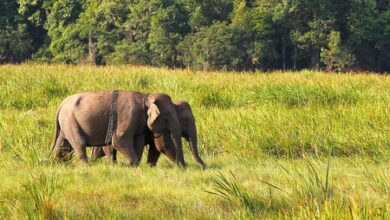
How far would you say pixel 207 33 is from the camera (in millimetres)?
52438

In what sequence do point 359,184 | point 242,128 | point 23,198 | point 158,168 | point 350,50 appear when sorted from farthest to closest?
point 350,50 < point 242,128 < point 158,168 < point 359,184 < point 23,198

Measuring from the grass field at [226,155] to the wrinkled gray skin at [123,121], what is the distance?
298 millimetres

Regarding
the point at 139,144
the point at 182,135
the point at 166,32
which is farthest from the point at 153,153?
the point at 166,32

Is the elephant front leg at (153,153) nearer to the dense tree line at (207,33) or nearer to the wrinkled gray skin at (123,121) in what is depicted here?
the wrinkled gray skin at (123,121)

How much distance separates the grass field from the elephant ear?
0.53m

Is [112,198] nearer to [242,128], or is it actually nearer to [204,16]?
[242,128]

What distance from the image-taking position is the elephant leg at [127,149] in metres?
7.28

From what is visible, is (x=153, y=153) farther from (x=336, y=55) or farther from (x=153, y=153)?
(x=336, y=55)

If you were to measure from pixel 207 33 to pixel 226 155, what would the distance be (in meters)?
44.4

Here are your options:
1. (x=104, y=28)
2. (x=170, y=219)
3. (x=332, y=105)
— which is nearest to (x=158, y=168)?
(x=170, y=219)

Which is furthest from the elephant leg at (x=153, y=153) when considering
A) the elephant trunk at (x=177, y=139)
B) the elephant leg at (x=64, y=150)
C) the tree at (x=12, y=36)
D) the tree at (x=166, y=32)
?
the tree at (x=12, y=36)

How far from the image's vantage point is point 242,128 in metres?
9.34

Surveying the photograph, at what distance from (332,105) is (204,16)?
46006 millimetres

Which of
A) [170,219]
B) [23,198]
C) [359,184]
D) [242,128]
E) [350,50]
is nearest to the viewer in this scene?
[170,219]
